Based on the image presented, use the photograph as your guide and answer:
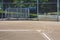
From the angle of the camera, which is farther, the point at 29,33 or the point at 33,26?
the point at 33,26

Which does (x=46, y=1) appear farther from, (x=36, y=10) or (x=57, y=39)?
(x=57, y=39)

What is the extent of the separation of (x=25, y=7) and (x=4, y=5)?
419 centimetres

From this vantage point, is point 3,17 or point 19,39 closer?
point 19,39

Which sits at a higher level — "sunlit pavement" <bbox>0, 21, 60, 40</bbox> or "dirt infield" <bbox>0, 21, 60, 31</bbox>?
"sunlit pavement" <bbox>0, 21, 60, 40</bbox>

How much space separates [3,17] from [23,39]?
1274 inches

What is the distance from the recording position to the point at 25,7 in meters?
46.1

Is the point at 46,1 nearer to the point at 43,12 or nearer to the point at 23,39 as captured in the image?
the point at 43,12

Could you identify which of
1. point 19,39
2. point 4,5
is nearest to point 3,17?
point 4,5

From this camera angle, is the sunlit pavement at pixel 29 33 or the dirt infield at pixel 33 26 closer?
the sunlit pavement at pixel 29 33

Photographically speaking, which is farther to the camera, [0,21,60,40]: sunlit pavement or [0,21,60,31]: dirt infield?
[0,21,60,31]: dirt infield

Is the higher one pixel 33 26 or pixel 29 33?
pixel 29 33

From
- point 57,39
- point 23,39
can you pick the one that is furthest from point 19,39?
point 57,39

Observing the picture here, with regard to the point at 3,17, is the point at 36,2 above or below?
above

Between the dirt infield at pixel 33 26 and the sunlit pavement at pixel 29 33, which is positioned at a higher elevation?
the sunlit pavement at pixel 29 33
